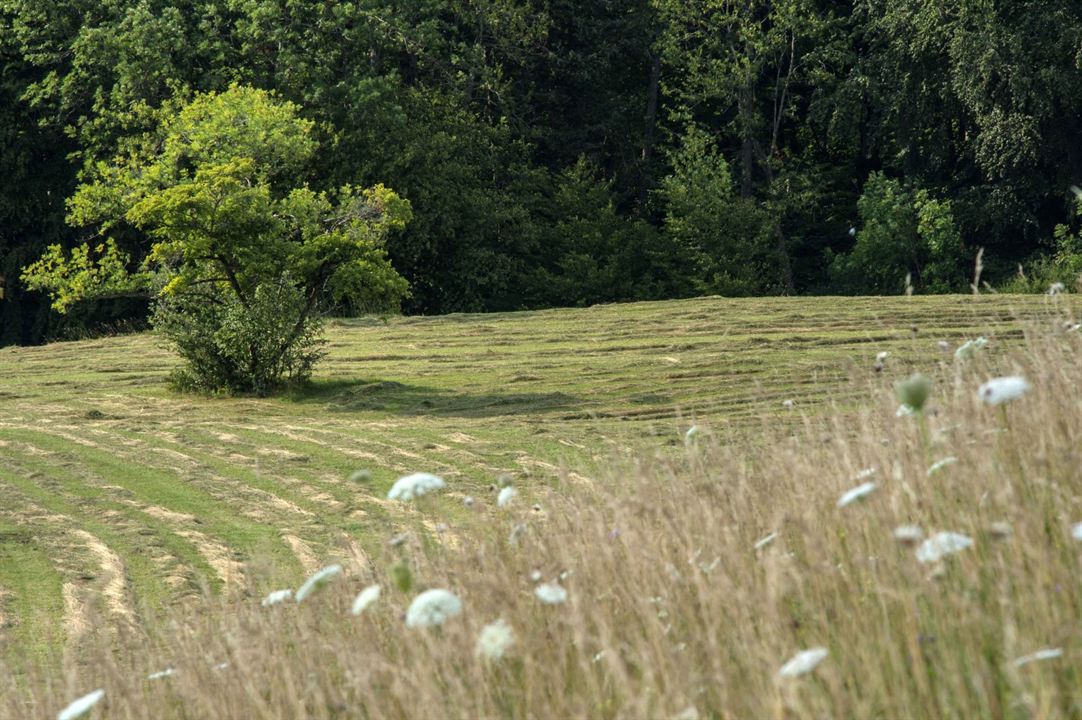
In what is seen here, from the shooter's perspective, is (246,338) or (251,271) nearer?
(246,338)

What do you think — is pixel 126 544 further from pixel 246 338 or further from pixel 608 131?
pixel 608 131

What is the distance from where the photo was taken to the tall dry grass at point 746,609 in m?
3.08

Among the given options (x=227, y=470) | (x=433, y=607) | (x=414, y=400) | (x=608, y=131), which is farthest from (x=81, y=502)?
(x=608, y=131)

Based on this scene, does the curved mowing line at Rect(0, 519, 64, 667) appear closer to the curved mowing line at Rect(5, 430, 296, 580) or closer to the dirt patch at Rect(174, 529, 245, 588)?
the dirt patch at Rect(174, 529, 245, 588)

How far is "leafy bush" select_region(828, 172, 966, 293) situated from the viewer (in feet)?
105

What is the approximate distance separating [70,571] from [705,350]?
10621 mm

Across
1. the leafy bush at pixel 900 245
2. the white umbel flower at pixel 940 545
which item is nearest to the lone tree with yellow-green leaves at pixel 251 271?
the white umbel flower at pixel 940 545

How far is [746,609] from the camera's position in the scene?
3.30 metres

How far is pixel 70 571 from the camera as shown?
8609 millimetres

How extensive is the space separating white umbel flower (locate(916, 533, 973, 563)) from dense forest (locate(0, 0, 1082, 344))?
945 inches

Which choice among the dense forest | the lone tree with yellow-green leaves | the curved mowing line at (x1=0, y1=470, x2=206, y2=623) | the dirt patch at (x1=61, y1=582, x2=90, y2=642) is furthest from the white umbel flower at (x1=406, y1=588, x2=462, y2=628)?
the dense forest

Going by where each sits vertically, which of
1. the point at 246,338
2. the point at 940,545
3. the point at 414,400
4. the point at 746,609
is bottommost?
the point at 414,400

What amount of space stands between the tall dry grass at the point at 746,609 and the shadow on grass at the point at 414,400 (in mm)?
9489

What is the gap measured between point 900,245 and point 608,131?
27.4 feet
